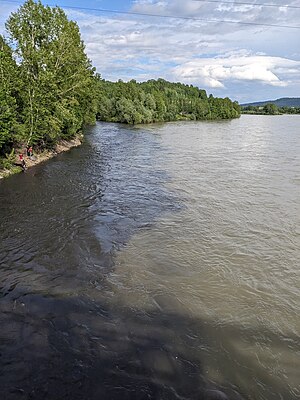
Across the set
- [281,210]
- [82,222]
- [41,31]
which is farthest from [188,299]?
[41,31]

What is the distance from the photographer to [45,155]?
33.4 metres

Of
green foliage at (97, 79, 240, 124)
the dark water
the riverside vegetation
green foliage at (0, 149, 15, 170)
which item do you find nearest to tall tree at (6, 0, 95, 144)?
the riverside vegetation

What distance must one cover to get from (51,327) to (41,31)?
107ft

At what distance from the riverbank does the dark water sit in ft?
9.04

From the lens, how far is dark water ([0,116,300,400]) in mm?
7996

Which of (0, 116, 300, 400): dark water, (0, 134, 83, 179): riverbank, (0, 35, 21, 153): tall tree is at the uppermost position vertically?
(0, 35, 21, 153): tall tree

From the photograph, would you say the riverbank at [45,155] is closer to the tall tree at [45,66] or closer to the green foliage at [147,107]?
the tall tree at [45,66]

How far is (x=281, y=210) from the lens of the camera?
20.0 meters

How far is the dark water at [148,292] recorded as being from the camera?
8.00 m

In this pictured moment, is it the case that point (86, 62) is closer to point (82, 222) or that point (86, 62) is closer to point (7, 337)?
point (82, 222)

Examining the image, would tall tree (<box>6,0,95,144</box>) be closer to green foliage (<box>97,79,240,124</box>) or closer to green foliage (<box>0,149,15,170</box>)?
green foliage (<box>0,149,15,170</box>)

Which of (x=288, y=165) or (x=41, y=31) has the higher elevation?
(x=41, y=31)

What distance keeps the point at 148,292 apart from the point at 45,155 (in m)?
25.8

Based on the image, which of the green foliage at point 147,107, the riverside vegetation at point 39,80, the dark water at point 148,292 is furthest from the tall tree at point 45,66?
the green foliage at point 147,107
